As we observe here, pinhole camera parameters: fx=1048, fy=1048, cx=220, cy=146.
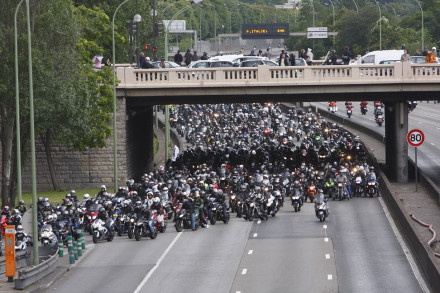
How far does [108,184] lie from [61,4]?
949cm

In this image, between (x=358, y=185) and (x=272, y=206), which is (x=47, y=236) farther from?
(x=358, y=185)

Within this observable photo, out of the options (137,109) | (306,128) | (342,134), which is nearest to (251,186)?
(137,109)

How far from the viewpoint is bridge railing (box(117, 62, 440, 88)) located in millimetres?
48344

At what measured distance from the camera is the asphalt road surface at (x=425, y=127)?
5925 cm

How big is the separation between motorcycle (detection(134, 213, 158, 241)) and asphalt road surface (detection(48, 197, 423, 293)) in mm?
200

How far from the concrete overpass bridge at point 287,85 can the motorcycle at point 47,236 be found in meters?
15.4

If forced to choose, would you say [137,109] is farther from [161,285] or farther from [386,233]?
[161,285]

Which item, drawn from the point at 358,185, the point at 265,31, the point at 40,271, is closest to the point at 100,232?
the point at 40,271

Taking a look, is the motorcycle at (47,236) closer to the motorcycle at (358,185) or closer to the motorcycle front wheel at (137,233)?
the motorcycle front wheel at (137,233)

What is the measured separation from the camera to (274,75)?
1934 inches

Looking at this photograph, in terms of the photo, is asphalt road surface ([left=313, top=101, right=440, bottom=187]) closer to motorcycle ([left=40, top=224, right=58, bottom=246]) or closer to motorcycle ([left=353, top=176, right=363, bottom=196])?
motorcycle ([left=353, top=176, right=363, bottom=196])

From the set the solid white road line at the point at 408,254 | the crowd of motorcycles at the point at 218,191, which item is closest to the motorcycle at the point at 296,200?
the crowd of motorcycles at the point at 218,191

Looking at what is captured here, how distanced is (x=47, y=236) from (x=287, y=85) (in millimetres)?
19033

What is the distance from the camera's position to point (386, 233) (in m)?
35.9
